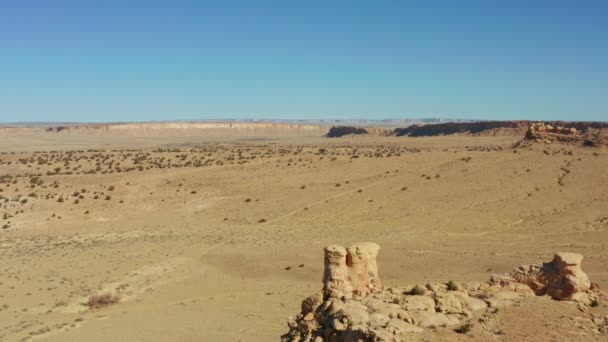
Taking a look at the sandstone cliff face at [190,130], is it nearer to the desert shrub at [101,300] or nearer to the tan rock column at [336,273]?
the desert shrub at [101,300]

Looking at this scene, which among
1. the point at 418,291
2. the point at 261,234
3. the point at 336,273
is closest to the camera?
the point at 418,291

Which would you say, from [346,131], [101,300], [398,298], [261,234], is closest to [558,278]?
[398,298]

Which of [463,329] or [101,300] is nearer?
[463,329]

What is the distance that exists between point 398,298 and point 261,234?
1773 centimetres

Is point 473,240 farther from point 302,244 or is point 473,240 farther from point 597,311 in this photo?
point 597,311

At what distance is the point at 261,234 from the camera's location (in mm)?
27406

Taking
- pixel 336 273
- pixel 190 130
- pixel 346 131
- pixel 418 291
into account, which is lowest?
pixel 418 291

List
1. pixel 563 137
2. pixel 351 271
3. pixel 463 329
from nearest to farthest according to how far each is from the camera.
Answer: pixel 463 329 → pixel 351 271 → pixel 563 137

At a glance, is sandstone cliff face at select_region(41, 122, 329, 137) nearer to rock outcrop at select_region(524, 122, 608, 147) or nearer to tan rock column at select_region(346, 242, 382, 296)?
rock outcrop at select_region(524, 122, 608, 147)

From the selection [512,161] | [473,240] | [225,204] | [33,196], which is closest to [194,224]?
[225,204]

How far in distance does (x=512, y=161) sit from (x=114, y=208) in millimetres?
32960

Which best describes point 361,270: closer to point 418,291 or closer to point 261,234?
point 418,291

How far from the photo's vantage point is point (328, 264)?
37.9 ft

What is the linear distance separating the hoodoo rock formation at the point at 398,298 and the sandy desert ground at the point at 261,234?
0.54 metres
